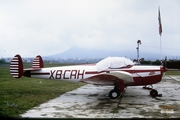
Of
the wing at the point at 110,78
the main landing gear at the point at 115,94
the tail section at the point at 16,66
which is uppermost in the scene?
the tail section at the point at 16,66

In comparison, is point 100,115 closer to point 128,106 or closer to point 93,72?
point 128,106

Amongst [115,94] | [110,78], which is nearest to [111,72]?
[110,78]

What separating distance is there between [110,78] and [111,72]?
1.23 feet

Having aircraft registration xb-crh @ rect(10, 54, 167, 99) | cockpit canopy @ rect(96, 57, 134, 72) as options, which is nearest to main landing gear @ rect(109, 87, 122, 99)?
aircraft registration xb-crh @ rect(10, 54, 167, 99)

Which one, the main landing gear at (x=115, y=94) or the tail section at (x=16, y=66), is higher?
the tail section at (x=16, y=66)

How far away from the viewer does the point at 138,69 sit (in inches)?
406

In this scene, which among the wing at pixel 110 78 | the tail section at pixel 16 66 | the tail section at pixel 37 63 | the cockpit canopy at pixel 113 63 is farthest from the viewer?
the tail section at pixel 37 63

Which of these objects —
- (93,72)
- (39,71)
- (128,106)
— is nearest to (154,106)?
(128,106)

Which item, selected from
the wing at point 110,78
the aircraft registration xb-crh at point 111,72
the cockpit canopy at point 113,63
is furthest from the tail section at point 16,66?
the cockpit canopy at point 113,63

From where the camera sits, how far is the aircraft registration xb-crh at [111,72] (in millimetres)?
9719

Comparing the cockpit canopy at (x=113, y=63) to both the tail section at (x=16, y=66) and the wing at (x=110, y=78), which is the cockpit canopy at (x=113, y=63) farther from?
the tail section at (x=16, y=66)

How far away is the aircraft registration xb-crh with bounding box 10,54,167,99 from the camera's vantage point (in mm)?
9719

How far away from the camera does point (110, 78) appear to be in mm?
9586

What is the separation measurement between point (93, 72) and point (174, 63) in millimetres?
32081
